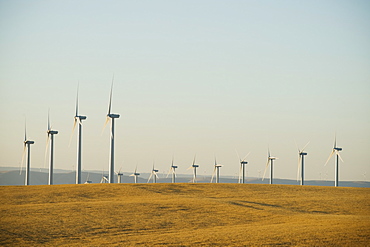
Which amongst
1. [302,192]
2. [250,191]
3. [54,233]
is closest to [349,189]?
[302,192]

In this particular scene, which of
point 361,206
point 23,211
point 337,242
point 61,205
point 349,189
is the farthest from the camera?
point 349,189

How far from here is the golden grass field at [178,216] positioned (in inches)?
1529

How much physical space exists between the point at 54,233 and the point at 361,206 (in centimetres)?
3586

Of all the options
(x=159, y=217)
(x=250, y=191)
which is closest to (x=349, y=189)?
(x=250, y=191)

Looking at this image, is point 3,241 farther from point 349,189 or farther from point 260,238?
point 349,189

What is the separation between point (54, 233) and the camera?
41.4 metres

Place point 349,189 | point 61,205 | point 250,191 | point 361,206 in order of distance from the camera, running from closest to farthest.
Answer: point 61,205, point 361,206, point 250,191, point 349,189

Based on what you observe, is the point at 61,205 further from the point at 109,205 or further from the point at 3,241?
the point at 3,241

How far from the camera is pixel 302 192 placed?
74375 millimetres

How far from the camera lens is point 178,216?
1965 inches

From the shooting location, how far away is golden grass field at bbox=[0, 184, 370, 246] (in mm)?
38844

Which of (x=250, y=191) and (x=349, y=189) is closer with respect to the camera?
(x=250, y=191)

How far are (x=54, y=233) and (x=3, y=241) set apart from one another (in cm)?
418

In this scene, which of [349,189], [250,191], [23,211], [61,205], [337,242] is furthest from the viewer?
[349,189]
